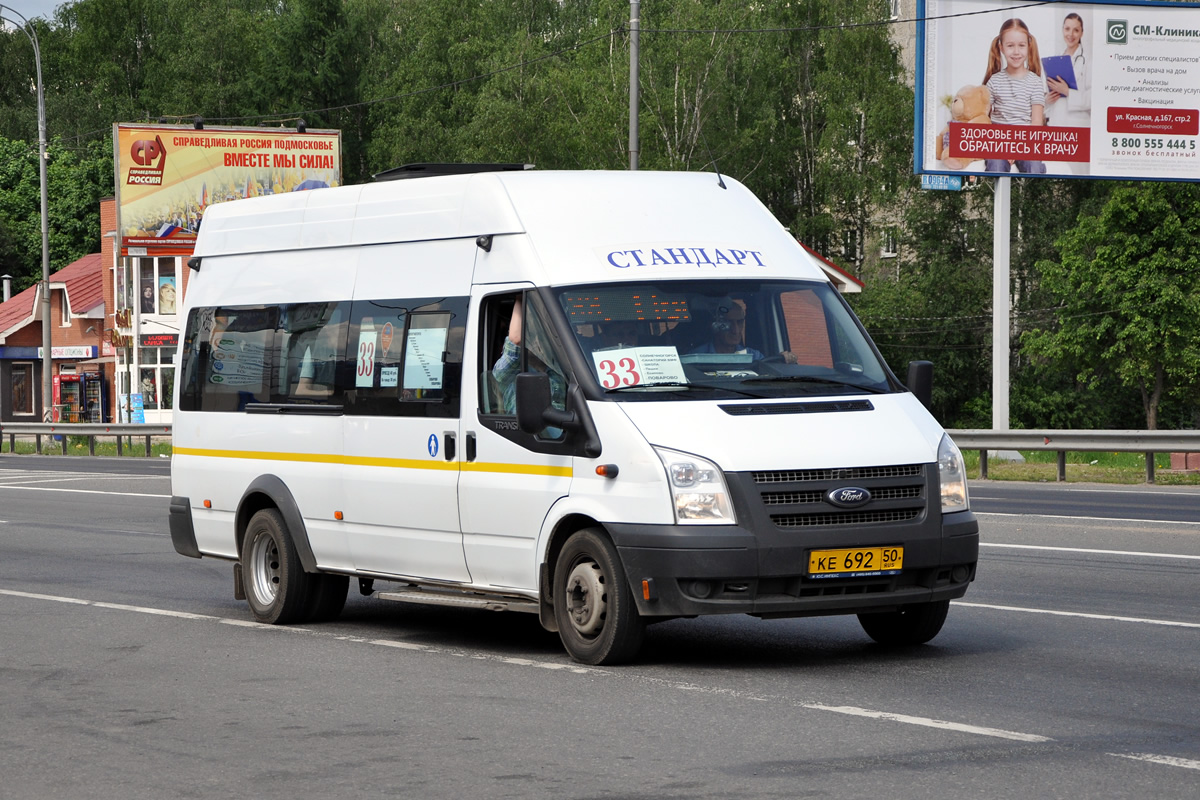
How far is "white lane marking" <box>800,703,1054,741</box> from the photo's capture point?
22.9ft

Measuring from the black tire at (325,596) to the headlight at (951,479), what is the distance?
13.2 ft

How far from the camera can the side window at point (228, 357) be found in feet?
38.2

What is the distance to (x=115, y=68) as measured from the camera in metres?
84.8

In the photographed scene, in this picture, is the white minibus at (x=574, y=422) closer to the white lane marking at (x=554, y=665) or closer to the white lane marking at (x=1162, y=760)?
the white lane marking at (x=554, y=665)

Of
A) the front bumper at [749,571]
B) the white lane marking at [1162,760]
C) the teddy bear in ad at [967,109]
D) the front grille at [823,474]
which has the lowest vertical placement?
the white lane marking at [1162,760]

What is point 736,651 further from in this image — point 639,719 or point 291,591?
point 291,591

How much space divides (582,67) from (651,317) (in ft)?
186

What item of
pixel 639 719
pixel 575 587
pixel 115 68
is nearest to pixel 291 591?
pixel 575 587

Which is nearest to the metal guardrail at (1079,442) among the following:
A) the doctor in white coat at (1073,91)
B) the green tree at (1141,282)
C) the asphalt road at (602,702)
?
the doctor in white coat at (1073,91)

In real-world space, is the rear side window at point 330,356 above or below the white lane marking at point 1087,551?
above

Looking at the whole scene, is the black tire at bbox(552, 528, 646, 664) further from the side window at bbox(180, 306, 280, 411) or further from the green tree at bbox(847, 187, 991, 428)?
the green tree at bbox(847, 187, 991, 428)

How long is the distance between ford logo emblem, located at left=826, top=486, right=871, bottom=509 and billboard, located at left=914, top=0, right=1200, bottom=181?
23.0m

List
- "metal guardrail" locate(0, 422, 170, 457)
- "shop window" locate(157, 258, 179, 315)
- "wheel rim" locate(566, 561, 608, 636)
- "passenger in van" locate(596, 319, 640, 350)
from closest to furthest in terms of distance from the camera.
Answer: "wheel rim" locate(566, 561, 608, 636)
"passenger in van" locate(596, 319, 640, 350)
"metal guardrail" locate(0, 422, 170, 457)
"shop window" locate(157, 258, 179, 315)

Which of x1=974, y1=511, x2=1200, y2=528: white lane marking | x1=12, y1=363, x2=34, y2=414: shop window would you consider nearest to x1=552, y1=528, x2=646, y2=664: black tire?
x1=974, y1=511, x2=1200, y2=528: white lane marking
